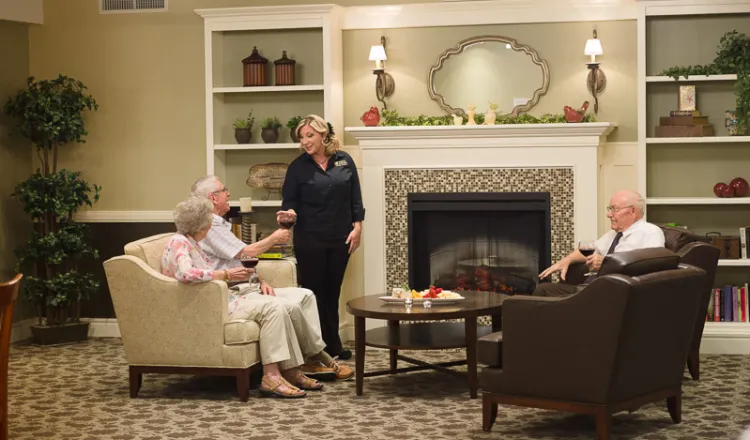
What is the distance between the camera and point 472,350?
218 inches

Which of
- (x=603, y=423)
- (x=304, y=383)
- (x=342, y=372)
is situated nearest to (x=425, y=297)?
(x=342, y=372)

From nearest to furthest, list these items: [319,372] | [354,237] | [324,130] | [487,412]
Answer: [487,412] → [319,372] → [324,130] → [354,237]

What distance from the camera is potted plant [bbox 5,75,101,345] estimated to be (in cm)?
748

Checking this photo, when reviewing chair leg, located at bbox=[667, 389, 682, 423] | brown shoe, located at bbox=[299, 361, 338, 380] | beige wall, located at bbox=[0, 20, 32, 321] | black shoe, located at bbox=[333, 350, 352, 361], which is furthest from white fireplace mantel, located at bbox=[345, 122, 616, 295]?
beige wall, located at bbox=[0, 20, 32, 321]

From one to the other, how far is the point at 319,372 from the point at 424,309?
876mm

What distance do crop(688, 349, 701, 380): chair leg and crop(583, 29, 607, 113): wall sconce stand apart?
77.4 inches

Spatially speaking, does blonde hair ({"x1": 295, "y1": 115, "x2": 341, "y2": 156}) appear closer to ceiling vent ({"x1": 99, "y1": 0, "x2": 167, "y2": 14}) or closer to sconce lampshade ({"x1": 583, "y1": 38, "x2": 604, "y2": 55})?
sconce lampshade ({"x1": 583, "y1": 38, "x2": 604, "y2": 55})

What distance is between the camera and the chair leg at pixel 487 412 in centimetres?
485

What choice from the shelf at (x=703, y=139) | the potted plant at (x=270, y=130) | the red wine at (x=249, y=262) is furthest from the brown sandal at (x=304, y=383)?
the shelf at (x=703, y=139)

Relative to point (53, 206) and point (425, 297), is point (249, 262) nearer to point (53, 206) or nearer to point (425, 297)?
point (425, 297)

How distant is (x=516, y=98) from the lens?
737 cm

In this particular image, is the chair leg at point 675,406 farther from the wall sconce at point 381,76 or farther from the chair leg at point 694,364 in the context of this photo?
the wall sconce at point 381,76

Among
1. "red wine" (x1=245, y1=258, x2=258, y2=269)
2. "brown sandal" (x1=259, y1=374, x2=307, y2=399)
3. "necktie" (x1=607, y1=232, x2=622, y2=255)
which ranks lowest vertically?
"brown sandal" (x1=259, y1=374, x2=307, y2=399)

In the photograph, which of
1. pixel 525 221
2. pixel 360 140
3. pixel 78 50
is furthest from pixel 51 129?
pixel 525 221
